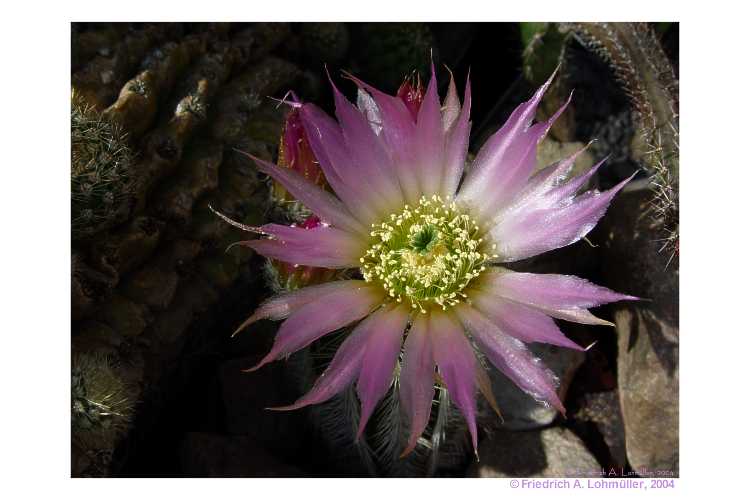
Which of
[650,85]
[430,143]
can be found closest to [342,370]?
[430,143]

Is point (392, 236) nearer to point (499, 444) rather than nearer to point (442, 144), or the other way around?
point (442, 144)

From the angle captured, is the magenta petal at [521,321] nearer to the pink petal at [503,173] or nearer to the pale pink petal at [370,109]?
the pink petal at [503,173]

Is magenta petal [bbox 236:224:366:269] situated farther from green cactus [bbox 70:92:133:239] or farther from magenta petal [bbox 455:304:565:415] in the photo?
green cactus [bbox 70:92:133:239]

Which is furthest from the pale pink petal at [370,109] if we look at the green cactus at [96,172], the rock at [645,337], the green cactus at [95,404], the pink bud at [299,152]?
the rock at [645,337]

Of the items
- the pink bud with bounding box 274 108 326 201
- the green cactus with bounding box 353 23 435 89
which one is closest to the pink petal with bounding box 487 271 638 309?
the pink bud with bounding box 274 108 326 201

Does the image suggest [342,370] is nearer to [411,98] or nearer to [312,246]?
[312,246]
